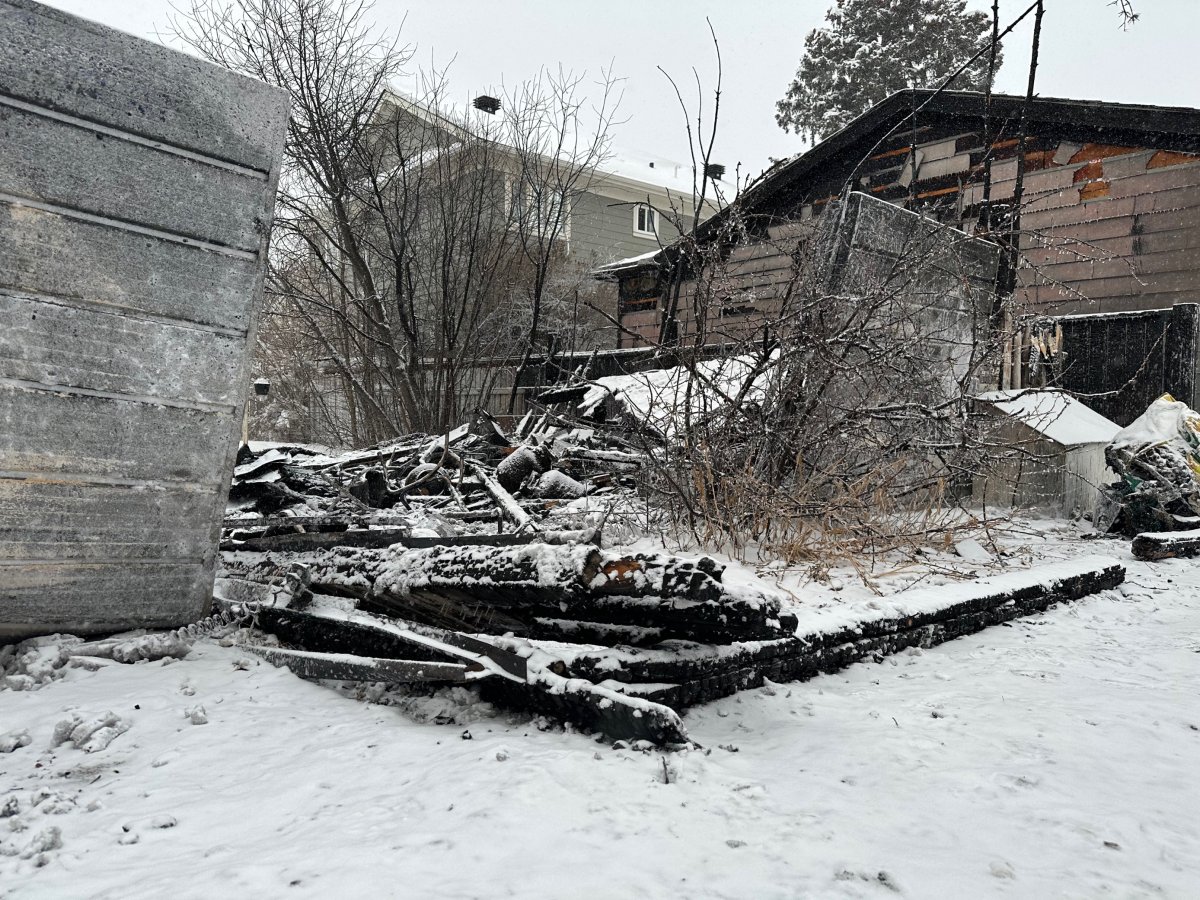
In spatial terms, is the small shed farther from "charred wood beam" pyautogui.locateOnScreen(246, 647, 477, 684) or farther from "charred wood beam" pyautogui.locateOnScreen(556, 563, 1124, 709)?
"charred wood beam" pyautogui.locateOnScreen(246, 647, 477, 684)

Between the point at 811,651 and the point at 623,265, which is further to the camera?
the point at 623,265

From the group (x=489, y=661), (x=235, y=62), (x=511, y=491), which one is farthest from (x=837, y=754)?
(x=235, y=62)

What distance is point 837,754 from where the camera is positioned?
7.84ft

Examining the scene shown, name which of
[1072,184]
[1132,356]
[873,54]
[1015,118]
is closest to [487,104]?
[1015,118]

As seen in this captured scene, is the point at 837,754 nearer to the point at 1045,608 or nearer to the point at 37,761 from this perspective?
the point at 37,761

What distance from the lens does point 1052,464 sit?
7480 mm

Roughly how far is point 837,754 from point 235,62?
10.9 meters

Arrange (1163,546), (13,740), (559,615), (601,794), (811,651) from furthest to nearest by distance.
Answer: (1163,546) < (811,651) < (559,615) < (13,740) < (601,794)

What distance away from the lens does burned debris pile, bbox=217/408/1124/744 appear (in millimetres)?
2523

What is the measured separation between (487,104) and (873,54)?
23564mm

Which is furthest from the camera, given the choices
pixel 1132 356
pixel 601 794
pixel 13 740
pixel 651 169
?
pixel 651 169

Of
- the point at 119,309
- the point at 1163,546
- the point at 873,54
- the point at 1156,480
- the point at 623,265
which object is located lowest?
the point at 1163,546

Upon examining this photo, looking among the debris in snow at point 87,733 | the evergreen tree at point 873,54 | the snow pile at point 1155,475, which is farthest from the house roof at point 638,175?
the debris in snow at point 87,733

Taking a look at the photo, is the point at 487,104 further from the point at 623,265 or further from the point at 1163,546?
the point at 1163,546
